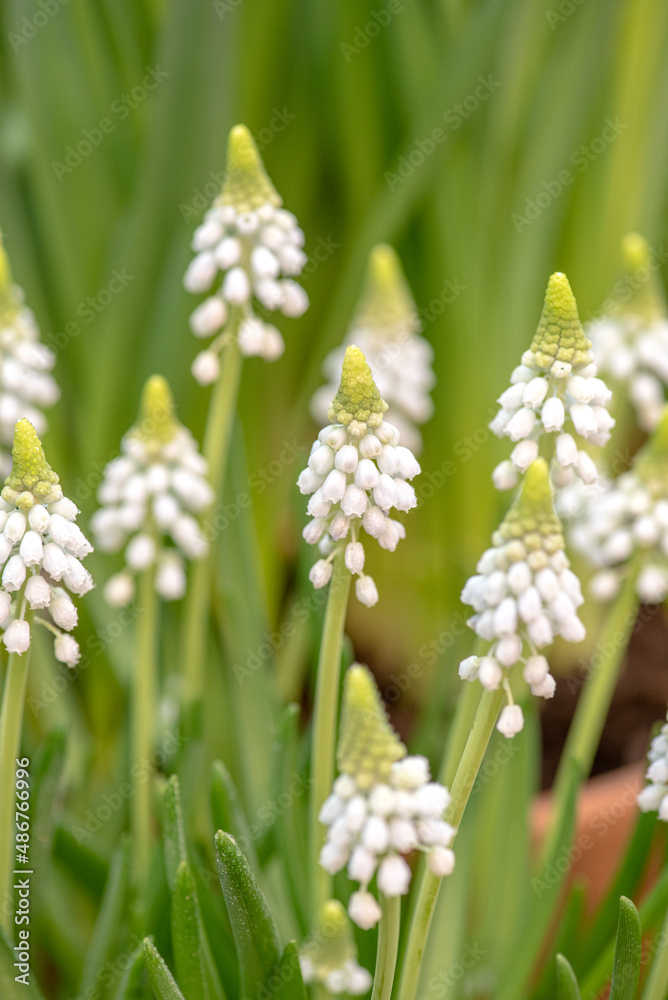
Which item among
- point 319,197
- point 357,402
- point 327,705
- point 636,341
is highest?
point 319,197

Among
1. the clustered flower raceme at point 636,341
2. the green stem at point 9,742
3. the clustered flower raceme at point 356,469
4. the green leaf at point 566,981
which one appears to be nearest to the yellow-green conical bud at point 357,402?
the clustered flower raceme at point 356,469

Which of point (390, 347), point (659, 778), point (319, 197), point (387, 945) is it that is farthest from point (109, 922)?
point (319, 197)

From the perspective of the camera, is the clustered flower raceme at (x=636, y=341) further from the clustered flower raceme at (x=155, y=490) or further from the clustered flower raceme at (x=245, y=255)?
the clustered flower raceme at (x=155, y=490)

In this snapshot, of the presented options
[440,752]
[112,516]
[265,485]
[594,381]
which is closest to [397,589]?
[265,485]

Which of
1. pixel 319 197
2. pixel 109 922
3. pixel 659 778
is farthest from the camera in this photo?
pixel 319 197

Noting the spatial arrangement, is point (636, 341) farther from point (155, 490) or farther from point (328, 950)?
point (328, 950)

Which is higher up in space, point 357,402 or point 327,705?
point 357,402

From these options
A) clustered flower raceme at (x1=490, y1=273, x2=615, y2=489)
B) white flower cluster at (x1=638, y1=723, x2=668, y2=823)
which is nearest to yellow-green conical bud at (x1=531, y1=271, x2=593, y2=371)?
clustered flower raceme at (x1=490, y1=273, x2=615, y2=489)

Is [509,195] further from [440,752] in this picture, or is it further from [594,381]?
[594,381]
